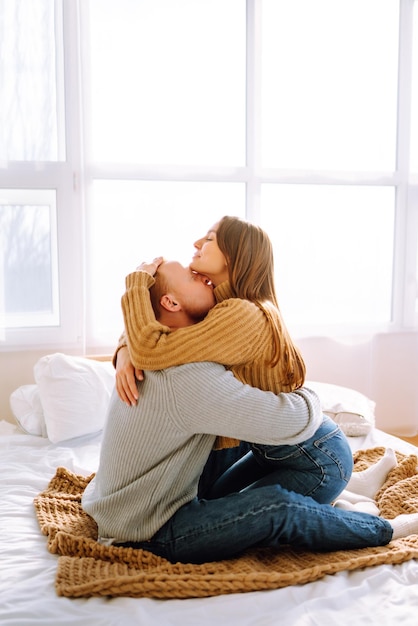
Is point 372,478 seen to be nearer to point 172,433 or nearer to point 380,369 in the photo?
point 172,433

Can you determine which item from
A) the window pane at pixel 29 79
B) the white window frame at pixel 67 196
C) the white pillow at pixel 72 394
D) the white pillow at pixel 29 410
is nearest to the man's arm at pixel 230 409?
the white pillow at pixel 72 394

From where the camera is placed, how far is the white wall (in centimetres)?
348

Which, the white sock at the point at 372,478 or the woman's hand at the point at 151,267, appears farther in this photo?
the white sock at the point at 372,478

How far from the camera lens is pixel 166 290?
1594 millimetres

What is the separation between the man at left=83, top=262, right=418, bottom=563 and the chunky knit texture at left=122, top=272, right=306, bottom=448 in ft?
0.10

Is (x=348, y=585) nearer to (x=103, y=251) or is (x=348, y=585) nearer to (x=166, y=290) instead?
(x=166, y=290)

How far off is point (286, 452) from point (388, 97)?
2.56 meters

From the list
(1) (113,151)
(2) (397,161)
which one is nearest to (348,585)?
(1) (113,151)

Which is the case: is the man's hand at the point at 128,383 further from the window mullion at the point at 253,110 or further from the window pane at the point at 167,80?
the window mullion at the point at 253,110

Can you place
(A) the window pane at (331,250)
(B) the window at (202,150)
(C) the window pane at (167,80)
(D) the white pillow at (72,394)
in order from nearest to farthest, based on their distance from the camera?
(D) the white pillow at (72,394), (B) the window at (202,150), (C) the window pane at (167,80), (A) the window pane at (331,250)

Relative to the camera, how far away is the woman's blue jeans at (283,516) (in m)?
1.39

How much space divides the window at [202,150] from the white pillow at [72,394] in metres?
0.47

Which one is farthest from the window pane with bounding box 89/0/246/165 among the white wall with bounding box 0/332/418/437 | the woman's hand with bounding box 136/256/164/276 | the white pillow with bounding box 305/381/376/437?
the woman's hand with bounding box 136/256/164/276

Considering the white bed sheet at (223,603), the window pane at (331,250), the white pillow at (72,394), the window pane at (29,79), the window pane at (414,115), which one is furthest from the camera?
the window pane at (414,115)
